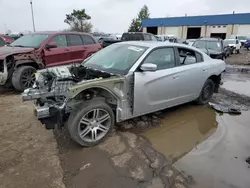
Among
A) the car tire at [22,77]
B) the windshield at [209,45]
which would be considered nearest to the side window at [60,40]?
the car tire at [22,77]

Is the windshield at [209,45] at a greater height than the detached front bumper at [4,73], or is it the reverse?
the windshield at [209,45]

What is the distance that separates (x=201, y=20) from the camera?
45688mm

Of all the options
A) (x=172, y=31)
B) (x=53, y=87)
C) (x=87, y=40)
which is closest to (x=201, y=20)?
(x=172, y=31)

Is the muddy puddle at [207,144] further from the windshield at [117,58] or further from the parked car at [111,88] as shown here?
the windshield at [117,58]

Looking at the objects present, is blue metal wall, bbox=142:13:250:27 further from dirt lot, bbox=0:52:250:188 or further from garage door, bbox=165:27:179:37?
dirt lot, bbox=0:52:250:188

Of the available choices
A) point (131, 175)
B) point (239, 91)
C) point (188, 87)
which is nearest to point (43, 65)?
point (188, 87)

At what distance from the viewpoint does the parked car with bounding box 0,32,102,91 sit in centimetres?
632

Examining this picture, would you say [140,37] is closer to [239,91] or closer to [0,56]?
[239,91]

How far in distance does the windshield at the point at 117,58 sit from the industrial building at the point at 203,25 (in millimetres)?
44576

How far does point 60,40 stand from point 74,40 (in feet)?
1.87

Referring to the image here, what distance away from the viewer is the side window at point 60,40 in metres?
7.34

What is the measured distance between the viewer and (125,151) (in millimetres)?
3533

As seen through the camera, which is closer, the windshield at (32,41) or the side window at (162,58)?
the side window at (162,58)

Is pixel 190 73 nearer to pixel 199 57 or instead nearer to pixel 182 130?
pixel 199 57
